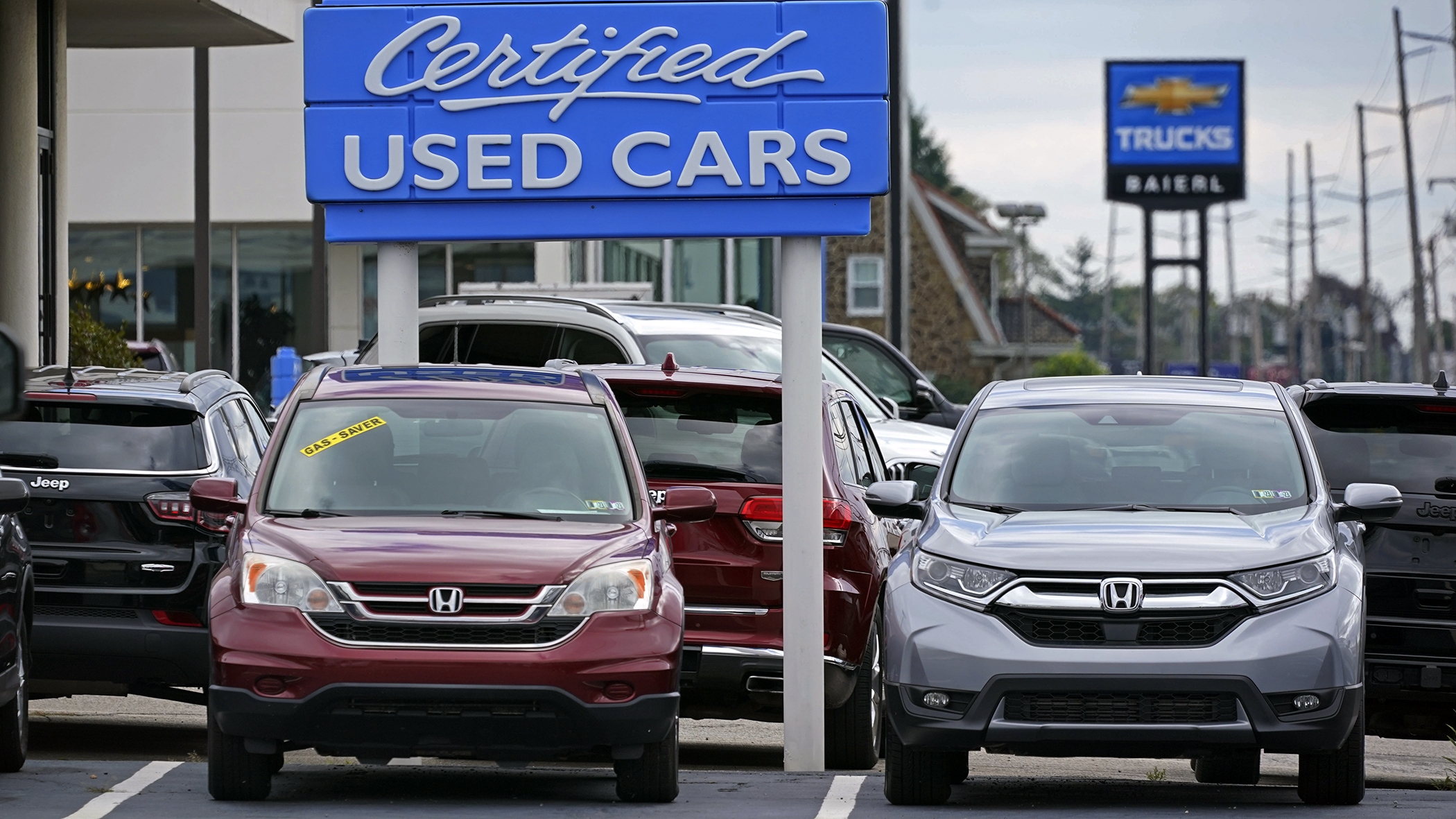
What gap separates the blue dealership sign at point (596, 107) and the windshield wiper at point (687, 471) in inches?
41.3

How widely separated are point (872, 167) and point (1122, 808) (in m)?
3.15

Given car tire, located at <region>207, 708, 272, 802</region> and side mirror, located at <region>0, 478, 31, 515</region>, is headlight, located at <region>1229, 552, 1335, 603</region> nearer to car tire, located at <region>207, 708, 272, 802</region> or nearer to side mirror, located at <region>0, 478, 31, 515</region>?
car tire, located at <region>207, 708, 272, 802</region>

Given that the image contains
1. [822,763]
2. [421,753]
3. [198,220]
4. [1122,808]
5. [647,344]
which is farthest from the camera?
[198,220]

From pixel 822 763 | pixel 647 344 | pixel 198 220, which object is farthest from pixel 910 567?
pixel 198 220

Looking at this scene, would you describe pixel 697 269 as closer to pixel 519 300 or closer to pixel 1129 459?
pixel 519 300

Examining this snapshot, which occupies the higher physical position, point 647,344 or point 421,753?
point 647,344

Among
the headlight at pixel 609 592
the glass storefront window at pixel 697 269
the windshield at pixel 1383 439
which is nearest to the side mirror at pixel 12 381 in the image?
the headlight at pixel 609 592

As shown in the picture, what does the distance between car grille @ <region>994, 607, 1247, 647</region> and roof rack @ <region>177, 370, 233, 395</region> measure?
437cm

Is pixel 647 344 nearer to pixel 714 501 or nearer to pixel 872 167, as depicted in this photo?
pixel 872 167

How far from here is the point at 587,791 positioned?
8.56m

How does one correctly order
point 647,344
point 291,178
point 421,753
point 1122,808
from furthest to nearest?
point 291,178
point 647,344
point 1122,808
point 421,753

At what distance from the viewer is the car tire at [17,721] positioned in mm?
8562

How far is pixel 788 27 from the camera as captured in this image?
9891 mm

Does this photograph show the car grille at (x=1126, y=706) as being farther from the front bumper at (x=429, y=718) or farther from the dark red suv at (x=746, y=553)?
the dark red suv at (x=746, y=553)
